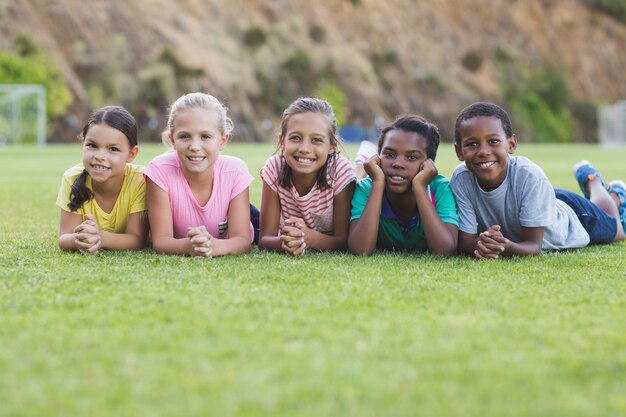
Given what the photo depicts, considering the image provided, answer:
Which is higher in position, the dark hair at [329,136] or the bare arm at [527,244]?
the dark hair at [329,136]

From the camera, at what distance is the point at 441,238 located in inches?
187

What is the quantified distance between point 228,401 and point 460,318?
120cm

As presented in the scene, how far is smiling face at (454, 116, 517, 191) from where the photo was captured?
4.78 meters

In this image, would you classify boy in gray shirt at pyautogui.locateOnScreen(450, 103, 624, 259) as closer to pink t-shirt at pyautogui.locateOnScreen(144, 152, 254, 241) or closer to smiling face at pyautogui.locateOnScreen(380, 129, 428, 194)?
smiling face at pyautogui.locateOnScreen(380, 129, 428, 194)

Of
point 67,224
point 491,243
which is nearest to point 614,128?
point 491,243

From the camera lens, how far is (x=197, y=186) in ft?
16.3

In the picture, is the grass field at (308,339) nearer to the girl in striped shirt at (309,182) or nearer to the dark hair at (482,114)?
the girl in striped shirt at (309,182)

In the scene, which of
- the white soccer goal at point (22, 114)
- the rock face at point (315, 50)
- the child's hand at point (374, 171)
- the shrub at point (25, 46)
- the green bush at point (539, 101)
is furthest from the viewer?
the green bush at point (539, 101)

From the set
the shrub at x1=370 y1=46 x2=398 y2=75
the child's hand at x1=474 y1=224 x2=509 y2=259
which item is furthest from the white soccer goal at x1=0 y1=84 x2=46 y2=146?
the child's hand at x1=474 y1=224 x2=509 y2=259

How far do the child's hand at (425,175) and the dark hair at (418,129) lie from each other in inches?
7.3

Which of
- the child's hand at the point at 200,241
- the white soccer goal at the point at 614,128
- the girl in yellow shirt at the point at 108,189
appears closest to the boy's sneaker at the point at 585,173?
the child's hand at the point at 200,241

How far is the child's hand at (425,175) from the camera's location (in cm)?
479

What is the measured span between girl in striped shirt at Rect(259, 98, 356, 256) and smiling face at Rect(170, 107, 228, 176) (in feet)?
1.40

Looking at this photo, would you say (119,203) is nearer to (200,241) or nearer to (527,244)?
(200,241)
